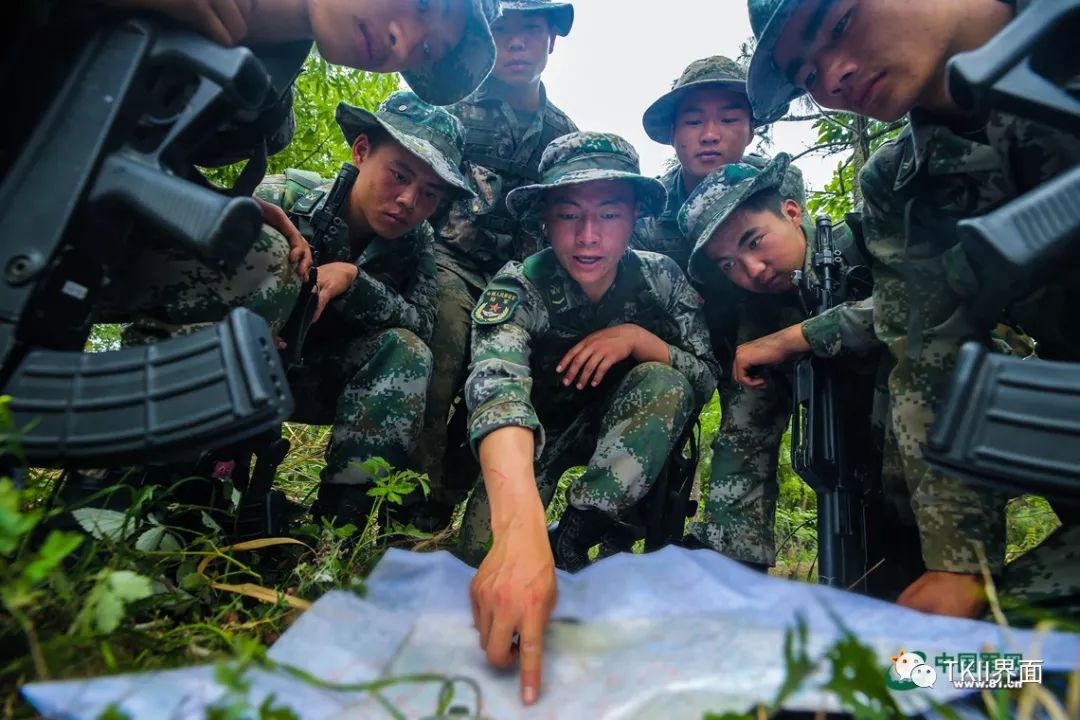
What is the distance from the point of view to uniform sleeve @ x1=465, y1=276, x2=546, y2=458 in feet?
6.50

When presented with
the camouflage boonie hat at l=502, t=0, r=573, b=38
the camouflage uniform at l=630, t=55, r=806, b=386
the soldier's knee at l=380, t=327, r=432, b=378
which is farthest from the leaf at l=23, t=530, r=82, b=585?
the camouflage boonie hat at l=502, t=0, r=573, b=38

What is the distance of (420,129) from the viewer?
304cm

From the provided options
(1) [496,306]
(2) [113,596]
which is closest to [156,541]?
(2) [113,596]

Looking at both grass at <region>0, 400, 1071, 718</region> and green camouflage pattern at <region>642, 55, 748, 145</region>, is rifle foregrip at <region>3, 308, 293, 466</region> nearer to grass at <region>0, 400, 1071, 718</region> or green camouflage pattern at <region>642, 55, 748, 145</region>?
grass at <region>0, 400, 1071, 718</region>

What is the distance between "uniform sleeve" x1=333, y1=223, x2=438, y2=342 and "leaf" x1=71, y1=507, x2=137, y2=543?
134 cm

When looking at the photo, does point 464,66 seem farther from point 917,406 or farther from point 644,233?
point 917,406

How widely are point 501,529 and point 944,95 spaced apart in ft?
5.33

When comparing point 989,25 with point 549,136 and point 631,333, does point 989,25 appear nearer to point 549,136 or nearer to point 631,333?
point 631,333

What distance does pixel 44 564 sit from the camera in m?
0.85

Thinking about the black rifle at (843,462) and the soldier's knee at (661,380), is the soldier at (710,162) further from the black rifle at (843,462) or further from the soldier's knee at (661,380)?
the soldier's knee at (661,380)

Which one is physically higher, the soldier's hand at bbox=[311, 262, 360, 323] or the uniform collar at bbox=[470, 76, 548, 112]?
the uniform collar at bbox=[470, 76, 548, 112]

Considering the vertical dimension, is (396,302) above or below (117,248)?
below

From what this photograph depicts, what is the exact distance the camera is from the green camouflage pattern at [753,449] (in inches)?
114

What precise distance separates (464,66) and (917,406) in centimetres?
191
